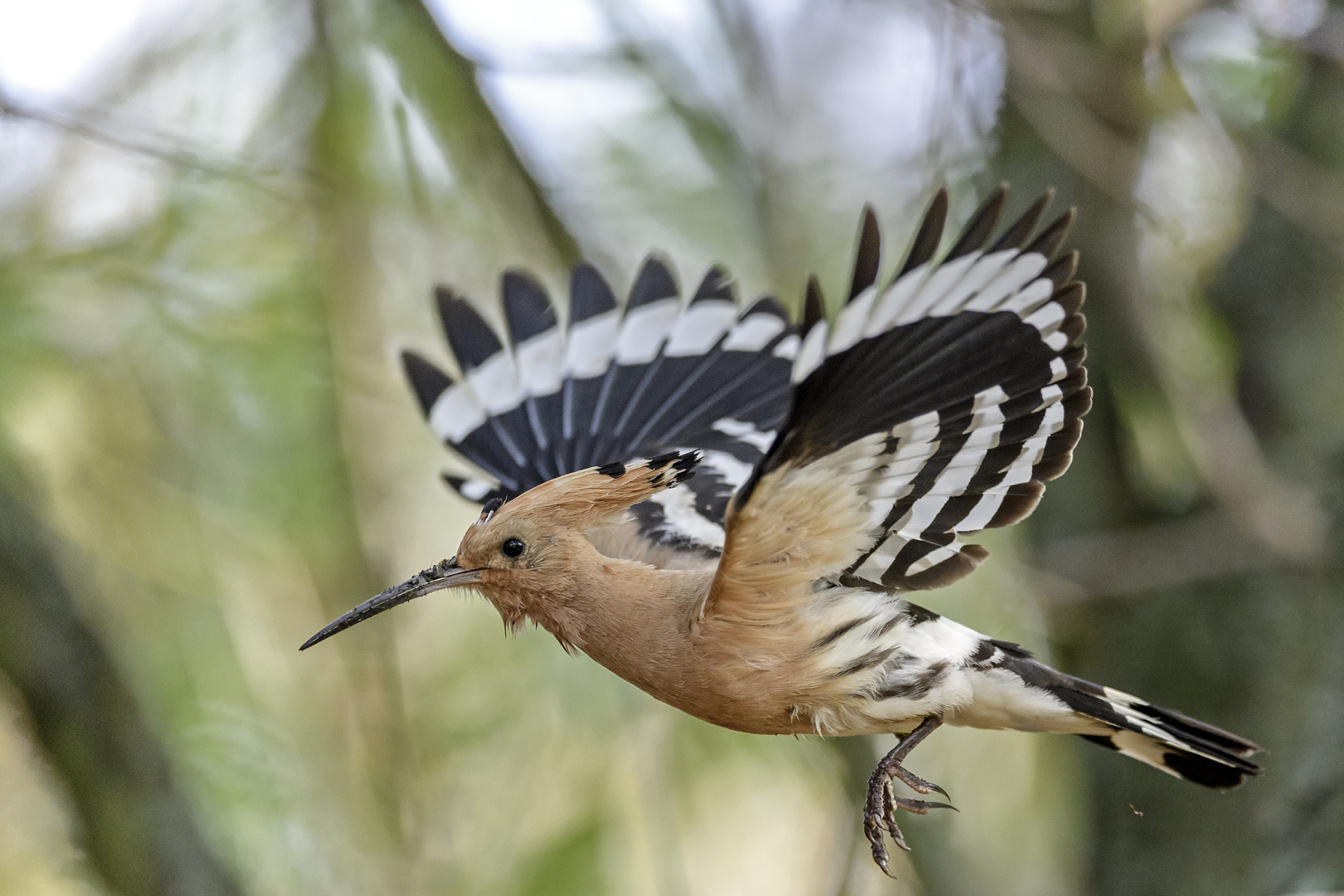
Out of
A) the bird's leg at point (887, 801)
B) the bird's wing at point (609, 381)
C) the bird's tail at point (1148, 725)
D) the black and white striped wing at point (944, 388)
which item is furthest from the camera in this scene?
the bird's wing at point (609, 381)

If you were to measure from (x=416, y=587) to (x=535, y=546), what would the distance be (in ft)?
0.62

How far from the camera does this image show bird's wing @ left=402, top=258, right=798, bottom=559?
2418mm

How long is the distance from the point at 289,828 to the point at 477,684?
650mm

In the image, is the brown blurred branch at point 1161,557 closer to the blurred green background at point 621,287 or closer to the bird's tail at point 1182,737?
the blurred green background at point 621,287

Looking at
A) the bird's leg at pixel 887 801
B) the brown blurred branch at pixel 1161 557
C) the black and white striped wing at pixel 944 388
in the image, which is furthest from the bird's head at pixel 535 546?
the brown blurred branch at pixel 1161 557

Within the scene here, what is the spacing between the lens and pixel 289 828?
294cm

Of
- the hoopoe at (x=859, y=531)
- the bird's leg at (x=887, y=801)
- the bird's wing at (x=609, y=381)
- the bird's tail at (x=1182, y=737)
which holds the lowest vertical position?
the bird's tail at (x=1182, y=737)

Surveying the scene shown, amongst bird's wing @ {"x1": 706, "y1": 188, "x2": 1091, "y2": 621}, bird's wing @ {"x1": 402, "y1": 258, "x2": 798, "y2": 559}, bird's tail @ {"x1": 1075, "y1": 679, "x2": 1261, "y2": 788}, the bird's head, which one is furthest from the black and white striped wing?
bird's wing @ {"x1": 402, "y1": 258, "x2": 798, "y2": 559}

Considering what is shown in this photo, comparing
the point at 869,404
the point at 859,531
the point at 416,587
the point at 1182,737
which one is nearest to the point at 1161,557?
the point at 1182,737

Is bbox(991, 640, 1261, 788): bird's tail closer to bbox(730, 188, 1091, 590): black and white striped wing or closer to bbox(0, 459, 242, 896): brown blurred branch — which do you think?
bbox(730, 188, 1091, 590): black and white striped wing

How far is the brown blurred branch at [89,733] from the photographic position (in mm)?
1797

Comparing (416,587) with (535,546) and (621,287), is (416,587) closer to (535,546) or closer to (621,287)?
(535,546)

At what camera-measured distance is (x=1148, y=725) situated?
6.43 feet

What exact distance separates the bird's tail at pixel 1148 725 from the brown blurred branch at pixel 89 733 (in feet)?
4.37
